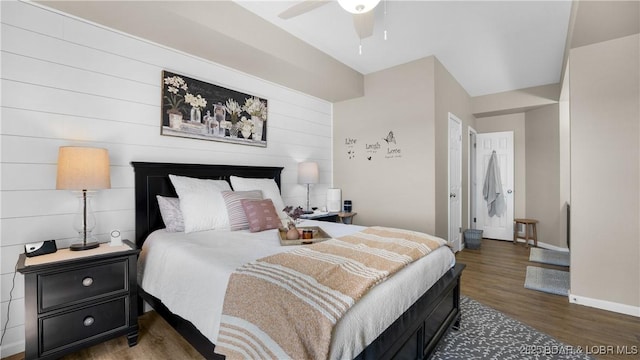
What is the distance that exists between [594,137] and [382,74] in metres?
2.45

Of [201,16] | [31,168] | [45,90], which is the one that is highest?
[201,16]

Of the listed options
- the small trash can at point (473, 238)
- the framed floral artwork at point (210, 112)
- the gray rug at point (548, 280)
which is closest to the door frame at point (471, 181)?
the small trash can at point (473, 238)

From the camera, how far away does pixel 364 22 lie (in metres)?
2.19

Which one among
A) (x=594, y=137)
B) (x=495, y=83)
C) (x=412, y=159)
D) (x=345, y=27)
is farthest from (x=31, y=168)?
(x=495, y=83)

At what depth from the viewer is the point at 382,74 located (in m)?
3.97

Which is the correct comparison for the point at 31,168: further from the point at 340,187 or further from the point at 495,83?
the point at 495,83

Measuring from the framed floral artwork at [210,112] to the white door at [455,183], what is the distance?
279cm

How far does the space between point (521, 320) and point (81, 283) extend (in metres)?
3.37

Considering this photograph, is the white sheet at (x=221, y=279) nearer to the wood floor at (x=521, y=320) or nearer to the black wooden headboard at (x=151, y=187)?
the black wooden headboard at (x=151, y=187)

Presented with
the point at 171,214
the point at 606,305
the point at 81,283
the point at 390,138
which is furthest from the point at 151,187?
the point at 606,305

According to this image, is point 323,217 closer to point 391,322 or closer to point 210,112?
point 210,112

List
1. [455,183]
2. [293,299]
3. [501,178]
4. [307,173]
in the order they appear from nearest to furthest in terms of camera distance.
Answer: [293,299]
[307,173]
[455,183]
[501,178]

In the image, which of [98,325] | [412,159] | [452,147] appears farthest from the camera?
[452,147]

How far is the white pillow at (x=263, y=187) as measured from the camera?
294 cm
